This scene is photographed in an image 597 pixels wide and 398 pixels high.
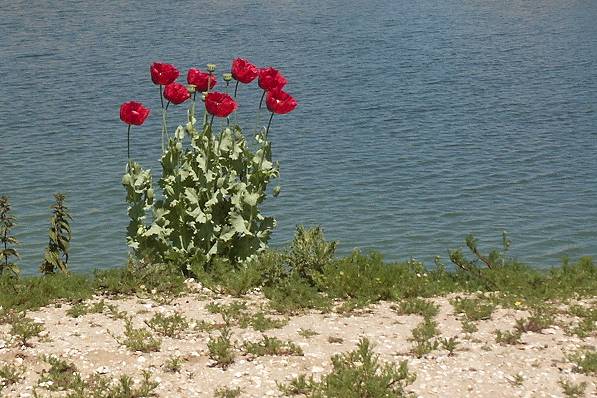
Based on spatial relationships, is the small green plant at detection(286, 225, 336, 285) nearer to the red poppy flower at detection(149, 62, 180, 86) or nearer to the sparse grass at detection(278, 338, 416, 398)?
the red poppy flower at detection(149, 62, 180, 86)

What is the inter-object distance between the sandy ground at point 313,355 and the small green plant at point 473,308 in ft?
0.23

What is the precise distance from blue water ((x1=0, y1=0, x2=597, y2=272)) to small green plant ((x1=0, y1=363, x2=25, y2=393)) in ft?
19.8

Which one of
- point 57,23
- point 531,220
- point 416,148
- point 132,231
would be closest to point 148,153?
point 416,148

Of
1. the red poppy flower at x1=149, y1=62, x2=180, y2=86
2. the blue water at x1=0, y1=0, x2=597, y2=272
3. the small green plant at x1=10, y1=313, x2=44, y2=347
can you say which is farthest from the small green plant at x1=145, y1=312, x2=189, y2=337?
the blue water at x1=0, y1=0, x2=597, y2=272

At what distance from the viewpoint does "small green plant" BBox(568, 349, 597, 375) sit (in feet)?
25.9

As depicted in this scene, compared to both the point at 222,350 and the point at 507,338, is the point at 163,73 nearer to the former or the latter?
the point at 222,350

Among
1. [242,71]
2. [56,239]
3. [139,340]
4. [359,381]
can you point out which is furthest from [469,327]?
[56,239]

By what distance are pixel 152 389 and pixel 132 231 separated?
3193 mm

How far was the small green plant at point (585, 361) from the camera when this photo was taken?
311 inches

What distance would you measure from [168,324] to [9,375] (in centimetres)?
147

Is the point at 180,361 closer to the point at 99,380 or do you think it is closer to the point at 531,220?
the point at 99,380

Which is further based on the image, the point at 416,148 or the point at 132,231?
the point at 416,148

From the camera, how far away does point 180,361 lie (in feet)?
26.8

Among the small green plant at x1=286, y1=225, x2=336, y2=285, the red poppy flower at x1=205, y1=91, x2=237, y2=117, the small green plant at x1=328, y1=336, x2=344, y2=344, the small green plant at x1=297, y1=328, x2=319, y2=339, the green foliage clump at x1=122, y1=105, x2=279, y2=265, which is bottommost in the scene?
the small green plant at x1=328, y1=336, x2=344, y2=344
